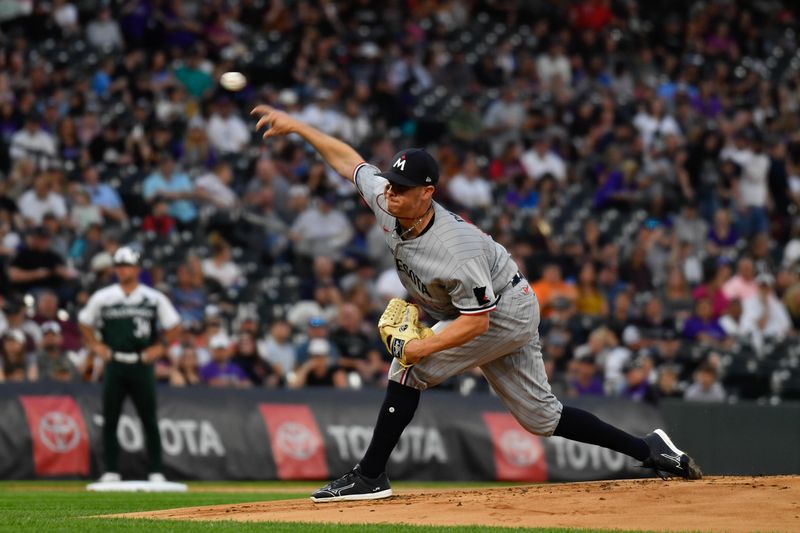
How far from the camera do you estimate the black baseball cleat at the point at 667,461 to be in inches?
312

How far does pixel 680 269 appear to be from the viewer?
62.0ft

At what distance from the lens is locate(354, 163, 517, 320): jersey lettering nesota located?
701 cm

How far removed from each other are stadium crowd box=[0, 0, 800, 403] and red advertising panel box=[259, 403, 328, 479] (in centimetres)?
100

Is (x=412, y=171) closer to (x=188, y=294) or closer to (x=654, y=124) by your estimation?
(x=188, y=294)

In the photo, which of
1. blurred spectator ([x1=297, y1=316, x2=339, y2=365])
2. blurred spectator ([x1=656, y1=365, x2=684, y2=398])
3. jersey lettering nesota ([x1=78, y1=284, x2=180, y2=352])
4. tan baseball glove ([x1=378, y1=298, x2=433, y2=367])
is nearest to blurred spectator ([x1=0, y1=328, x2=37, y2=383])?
jersey lettering nesota ([x1=78, y1=284, x2=180, y2=352])

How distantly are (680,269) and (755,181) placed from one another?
3.43 meters

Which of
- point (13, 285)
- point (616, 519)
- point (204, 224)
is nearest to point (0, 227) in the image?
point (13, 285)

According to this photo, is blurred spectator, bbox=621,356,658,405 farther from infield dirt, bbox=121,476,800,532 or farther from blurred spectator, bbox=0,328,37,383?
infield dirt, bbox=121,476,800,532

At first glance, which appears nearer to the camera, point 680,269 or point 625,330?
point 625,330

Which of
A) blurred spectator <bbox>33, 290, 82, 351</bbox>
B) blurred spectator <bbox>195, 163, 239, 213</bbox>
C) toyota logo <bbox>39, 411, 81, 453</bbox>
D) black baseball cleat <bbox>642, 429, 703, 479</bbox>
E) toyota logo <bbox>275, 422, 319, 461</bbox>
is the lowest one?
black baseball cleat <bbox>642, 429, 703, 479</bbox>

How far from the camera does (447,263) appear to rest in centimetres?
702

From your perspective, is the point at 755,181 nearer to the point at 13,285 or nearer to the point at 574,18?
the point at 574,18

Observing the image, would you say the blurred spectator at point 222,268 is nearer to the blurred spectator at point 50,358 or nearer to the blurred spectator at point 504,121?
the blurred spectator at point 50,358

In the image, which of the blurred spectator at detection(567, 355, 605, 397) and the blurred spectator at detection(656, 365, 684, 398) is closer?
the blurred spectator at detection(567, 355, 605, 397)
